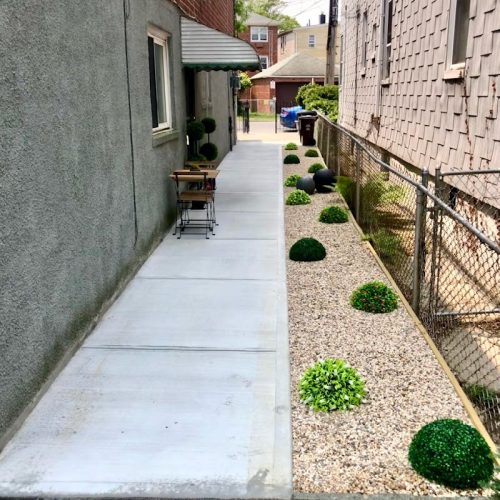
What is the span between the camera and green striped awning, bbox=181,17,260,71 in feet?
30.6

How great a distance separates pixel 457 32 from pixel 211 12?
330 inches

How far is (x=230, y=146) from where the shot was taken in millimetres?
18766

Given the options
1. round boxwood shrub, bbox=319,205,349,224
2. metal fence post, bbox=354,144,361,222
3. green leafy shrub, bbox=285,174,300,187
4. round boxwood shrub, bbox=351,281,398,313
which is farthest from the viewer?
green leafy shrub, bbox=285,174,300,187

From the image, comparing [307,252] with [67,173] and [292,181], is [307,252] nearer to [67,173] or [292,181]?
[67,173]

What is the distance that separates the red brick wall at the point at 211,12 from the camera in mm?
10575

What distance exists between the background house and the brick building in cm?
370

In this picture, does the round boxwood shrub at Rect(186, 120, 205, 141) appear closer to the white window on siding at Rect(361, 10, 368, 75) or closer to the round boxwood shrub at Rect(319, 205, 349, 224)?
the round boxwood shrub at Rect(319, 205, 349, 224)

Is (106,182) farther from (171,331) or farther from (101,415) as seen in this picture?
(101,415)

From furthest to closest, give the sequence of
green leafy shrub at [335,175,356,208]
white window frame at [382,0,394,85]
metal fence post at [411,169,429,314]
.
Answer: white window frame at [382,0,394,85]
green leafy shrub at [335,175,356,208]
metal fence post at [411,169,429,314]

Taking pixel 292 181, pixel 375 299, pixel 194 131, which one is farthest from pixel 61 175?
pixel 292 181

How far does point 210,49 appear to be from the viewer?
9.43 metres

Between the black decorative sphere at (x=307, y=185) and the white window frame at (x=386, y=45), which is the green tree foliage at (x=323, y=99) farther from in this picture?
the black decorative sphere at (x=307, y=185)

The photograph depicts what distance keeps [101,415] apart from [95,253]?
A: 1.73 metres

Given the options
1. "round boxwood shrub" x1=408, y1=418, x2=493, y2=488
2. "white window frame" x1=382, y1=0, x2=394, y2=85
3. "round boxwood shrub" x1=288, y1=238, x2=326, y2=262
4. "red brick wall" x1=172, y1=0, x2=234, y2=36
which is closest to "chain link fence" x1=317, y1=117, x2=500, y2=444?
"round boxwood shrub" x1=408, y1=418, x2=493, y2=488
